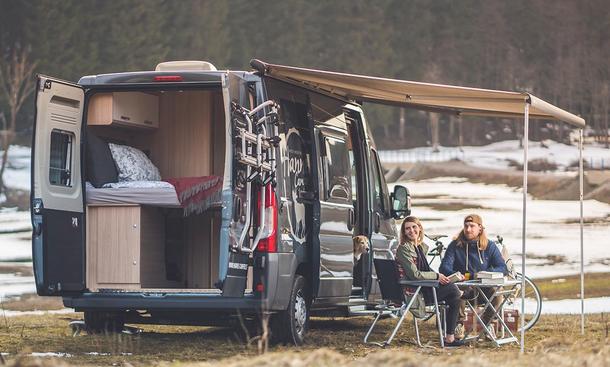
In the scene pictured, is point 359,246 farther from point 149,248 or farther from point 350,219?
point 149,248

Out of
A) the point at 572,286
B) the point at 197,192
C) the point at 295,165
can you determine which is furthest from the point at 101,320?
the point at 572,286

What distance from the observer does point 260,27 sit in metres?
69.0

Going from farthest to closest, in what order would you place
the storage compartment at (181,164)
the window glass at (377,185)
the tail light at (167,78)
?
the window glass at (377,185) → the storage compartment at (181,164) → the tail light at (167,78)

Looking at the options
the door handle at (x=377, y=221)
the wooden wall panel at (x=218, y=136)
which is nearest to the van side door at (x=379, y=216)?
the door handle at (x=377, y=221)

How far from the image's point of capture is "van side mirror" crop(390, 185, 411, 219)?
1245 centimetres

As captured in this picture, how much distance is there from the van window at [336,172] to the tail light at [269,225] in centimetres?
121

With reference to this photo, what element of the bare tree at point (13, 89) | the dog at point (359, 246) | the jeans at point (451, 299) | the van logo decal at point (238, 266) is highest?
the bare tree at point (13, 89)

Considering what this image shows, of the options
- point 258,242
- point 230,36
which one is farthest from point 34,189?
point 230,36

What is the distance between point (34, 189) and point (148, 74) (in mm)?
1226

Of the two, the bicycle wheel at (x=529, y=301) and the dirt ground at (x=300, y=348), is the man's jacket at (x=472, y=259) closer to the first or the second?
the bicycle wheel at (x=529, y=301)

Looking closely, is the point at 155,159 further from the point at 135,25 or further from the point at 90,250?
the point at 135,25

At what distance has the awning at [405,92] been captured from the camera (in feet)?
32.3

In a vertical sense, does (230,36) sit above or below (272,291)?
above

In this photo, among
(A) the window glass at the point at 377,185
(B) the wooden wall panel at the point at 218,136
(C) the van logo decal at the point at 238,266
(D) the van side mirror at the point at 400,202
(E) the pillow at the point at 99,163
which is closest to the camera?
(C) the van logo decal at the point at 238,266
